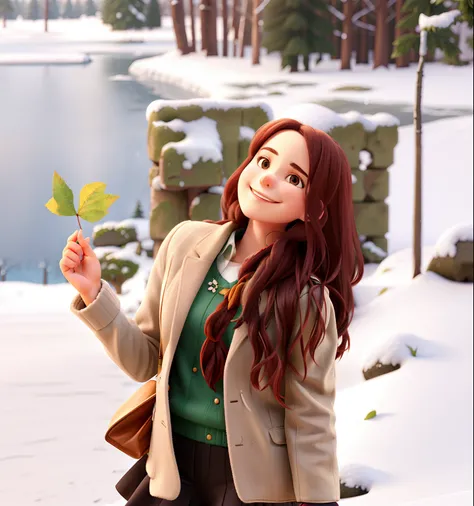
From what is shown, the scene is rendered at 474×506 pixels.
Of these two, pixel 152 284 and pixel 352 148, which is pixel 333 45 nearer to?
pixel 352 148

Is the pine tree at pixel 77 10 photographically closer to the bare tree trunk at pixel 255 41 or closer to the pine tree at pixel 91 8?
the pine tree at pixel 91 8

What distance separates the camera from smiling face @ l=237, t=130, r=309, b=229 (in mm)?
1475

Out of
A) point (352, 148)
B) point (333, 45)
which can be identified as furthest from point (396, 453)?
point (333, 45)

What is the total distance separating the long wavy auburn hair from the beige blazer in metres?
0.02

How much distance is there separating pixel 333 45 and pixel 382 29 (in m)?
0.58

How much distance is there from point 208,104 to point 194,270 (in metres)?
4.10

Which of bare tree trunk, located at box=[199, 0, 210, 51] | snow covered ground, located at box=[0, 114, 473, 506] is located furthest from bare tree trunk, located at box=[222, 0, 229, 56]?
snow covered ground, located at box=[0, 114, 473, 506]

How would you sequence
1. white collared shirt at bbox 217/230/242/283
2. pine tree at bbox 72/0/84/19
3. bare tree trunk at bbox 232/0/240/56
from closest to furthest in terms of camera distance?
white collared shirt at bbox 217/230/242/283 < pine tree at bbox 72/0/84/19 < bare tree trunk at bbox 232/0/240/56

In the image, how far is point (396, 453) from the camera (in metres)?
3.21

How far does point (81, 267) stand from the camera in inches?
57.8

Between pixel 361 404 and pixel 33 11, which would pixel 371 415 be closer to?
pixel 361 404

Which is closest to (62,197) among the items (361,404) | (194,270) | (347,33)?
(194,270)

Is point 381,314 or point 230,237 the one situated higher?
point 230,237

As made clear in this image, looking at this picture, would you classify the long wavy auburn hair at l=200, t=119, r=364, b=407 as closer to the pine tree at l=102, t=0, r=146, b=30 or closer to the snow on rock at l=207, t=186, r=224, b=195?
the pine tree at l=102, t=0, r=146, b=30
